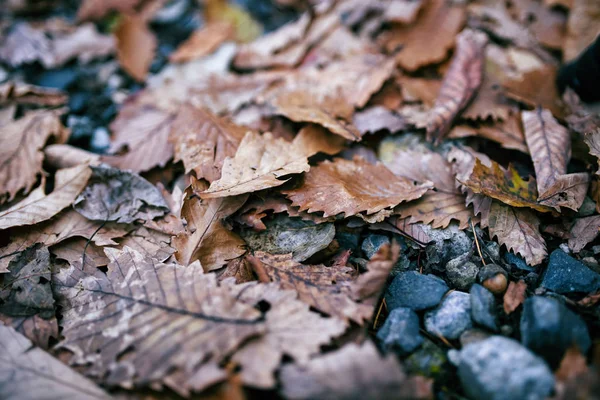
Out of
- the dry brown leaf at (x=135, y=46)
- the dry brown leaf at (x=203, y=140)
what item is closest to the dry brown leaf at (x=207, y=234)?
the dry brown leaf at (x=203, y=140)

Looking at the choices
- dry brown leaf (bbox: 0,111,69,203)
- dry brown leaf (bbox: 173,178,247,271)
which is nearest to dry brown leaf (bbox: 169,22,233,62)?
dry brown leaf (bbox: 0,111,69,203)

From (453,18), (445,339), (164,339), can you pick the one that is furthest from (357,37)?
(164,339)

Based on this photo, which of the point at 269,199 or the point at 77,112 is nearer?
the point at 269,199

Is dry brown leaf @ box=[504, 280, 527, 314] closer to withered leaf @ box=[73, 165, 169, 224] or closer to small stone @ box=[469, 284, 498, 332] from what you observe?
small stone @ box=[469, 284, 498, 332]

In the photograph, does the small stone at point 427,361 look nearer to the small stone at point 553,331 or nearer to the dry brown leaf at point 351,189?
the small stone at point 553,331

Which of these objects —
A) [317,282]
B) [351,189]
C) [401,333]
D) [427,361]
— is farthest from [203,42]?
[427,361]

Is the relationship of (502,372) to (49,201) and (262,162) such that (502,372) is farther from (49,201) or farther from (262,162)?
(49,201)

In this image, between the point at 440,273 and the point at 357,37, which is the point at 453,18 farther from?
the point at 440,273
